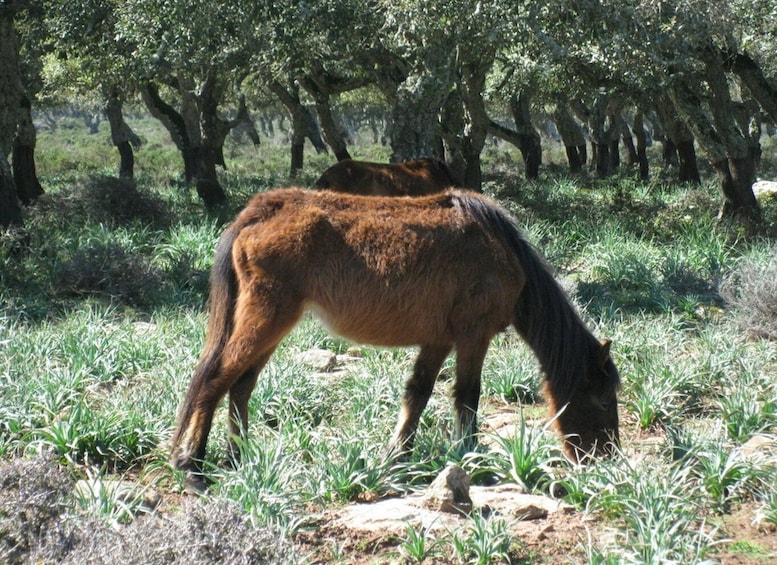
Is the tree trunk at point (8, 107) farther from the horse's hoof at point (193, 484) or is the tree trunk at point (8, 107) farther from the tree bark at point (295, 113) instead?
the tree bark at point (295, 113)

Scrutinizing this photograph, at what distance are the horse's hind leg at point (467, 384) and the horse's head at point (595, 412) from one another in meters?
0.52

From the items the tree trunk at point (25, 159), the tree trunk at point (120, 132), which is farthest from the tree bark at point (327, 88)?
the tree trunk at point (25, 159)

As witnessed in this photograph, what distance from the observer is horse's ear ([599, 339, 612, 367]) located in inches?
203

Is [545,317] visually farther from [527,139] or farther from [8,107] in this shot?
[527,139]

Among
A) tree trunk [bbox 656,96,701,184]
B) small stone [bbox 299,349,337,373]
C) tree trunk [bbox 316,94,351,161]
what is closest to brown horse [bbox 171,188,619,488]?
small stone [bbox 299,349,337,373]

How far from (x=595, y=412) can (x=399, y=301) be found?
1.38m

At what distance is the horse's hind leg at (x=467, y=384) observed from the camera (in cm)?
519

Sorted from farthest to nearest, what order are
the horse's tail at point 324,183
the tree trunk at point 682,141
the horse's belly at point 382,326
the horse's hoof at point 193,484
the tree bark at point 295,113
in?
the tree bark at point 295,113
the tree trunk at point 682,141
the horse's tail at point 324,183
the horse's belly at point 382,326
the horse's hoof at point 193,484

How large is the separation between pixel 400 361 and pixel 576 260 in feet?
16.8

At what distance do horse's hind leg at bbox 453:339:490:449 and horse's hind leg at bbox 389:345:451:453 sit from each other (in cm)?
20

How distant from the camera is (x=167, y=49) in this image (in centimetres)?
1337

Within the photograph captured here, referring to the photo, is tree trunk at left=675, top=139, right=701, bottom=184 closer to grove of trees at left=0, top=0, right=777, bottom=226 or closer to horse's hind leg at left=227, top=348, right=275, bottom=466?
grove of trees at left=0, top=0, right=777, bottom=226

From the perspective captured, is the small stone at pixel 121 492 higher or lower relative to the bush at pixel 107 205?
lower

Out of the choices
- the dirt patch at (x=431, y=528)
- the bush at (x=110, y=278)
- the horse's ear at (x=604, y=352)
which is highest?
the horse's ear at (x=604, y=352)
